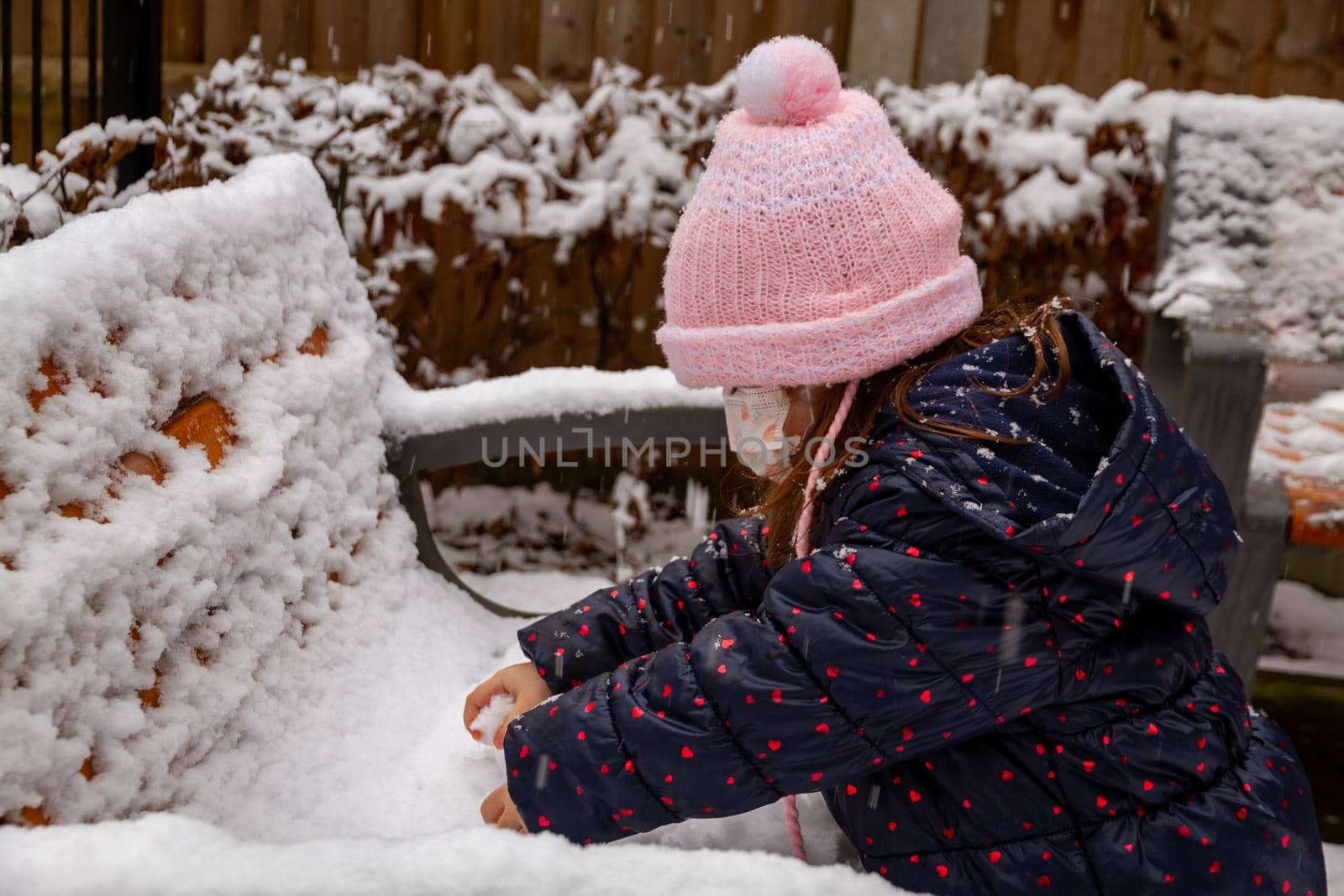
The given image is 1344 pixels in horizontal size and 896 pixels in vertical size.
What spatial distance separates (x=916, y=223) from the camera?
1.25m

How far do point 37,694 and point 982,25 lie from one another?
13.0 ft

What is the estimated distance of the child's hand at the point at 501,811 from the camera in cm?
115

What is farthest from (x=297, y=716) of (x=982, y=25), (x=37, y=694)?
(x=982, y=25)

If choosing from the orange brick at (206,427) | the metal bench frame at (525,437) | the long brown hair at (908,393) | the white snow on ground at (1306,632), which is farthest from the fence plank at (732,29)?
the orange brick at (206,427)

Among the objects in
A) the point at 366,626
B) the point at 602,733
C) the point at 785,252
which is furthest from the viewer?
the point at 366,626

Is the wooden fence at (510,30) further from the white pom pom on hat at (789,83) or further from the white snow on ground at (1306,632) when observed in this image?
the white pom pom on hat at (789,83)

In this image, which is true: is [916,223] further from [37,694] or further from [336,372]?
[37,694]

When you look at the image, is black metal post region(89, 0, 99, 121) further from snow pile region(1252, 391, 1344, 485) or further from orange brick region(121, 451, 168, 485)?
snow pile region(1252, 391, 1344, 485)

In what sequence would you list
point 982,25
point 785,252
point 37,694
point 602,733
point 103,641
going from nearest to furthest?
point 37,694, point 103,641, point 602,733, point 785,252, point 982,25

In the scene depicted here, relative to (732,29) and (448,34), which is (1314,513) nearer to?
(732,29)

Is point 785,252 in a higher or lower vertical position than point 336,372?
higher

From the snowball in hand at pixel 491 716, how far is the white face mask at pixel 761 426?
1.41 feet

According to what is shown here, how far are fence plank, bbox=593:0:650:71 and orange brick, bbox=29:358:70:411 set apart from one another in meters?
3.44

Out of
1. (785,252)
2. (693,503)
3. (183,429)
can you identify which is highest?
(785,252)
